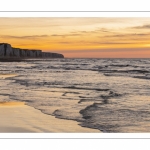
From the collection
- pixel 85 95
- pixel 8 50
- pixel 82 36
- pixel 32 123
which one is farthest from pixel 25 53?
pixel 32 123

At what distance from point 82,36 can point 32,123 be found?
1.76m

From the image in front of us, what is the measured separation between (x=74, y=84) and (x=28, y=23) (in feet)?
9.52

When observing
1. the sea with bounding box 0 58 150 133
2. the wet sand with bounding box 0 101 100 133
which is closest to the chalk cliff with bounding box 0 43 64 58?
the sea with bounding box 0 58 150 133

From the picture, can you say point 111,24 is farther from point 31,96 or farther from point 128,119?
point 31,96

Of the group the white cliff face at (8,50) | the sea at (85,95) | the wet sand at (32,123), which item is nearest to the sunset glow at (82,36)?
the white cliff face at (8,50)

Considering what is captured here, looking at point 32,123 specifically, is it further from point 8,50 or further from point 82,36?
point 82,36

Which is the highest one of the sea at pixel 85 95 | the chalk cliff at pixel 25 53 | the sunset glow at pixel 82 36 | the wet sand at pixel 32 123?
the sunset glow at pixel 82 36

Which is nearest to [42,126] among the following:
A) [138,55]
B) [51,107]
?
[51,107]

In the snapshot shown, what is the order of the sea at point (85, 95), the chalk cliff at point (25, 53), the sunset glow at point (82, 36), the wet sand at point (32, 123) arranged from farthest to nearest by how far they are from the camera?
the chalk cliff at point (25, 53) → the sunset glow at point (82, 36) → the sea at point (85, 95) → the wet sand at point (32, 123)

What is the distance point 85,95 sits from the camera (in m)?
8.01

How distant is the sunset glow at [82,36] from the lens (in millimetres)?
6484

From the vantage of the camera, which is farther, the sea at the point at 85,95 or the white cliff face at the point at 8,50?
the white cliff face at the point at 8,50

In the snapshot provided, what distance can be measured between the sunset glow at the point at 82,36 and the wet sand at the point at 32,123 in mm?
1142

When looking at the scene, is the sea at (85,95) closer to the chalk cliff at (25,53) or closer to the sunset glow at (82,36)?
the chalk cliff at (25,53)
